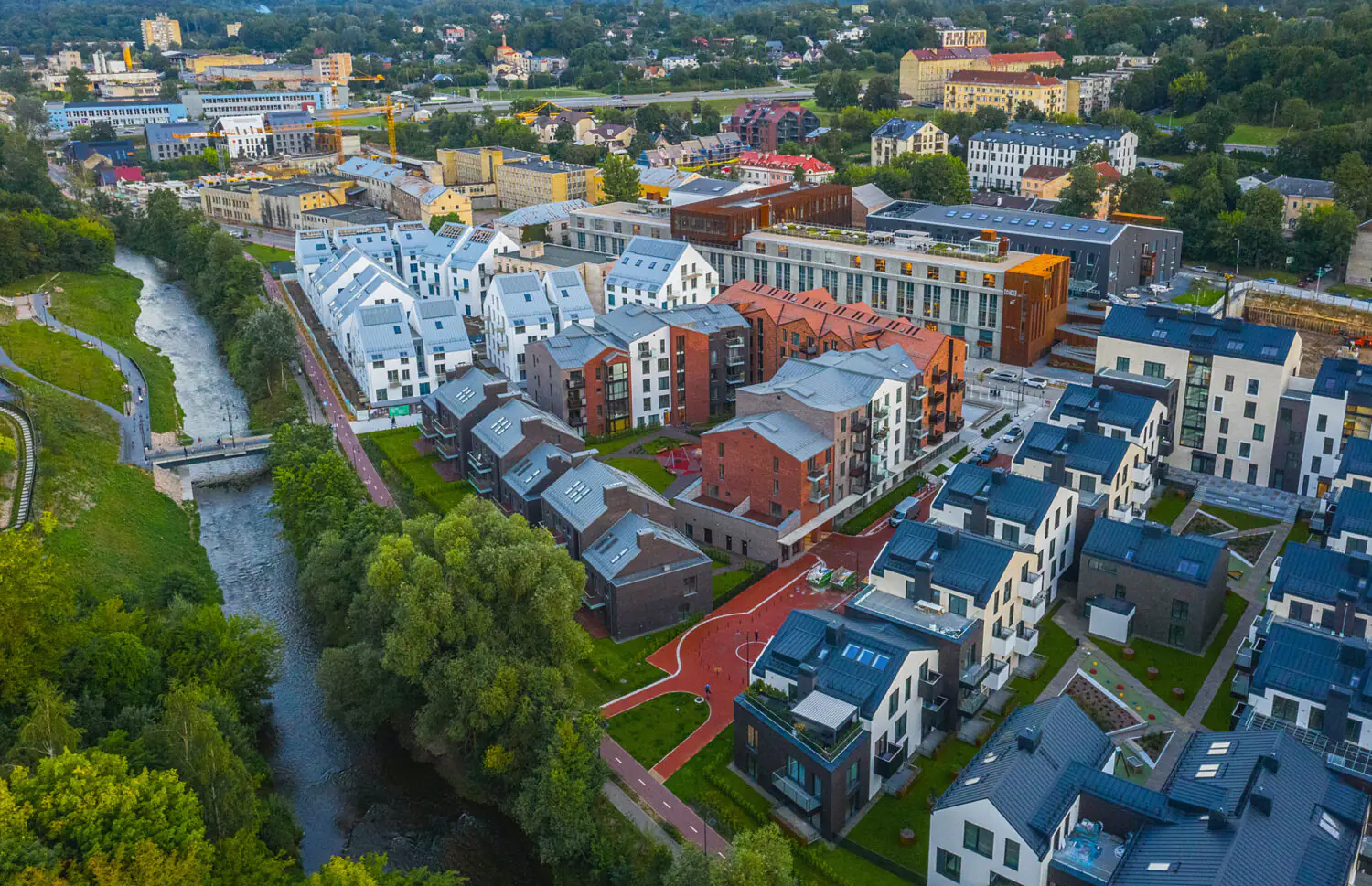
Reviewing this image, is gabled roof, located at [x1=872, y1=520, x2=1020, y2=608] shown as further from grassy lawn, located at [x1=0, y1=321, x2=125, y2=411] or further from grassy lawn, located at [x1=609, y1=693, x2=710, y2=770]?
grassy lawn, located at [x1=0, y1=321, x2=125, y2=411]

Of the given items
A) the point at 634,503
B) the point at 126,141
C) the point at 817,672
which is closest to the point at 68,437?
the point at 634,503

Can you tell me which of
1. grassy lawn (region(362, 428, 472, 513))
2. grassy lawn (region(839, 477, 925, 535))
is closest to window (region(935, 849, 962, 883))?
grassy lawn (region(839, 477, 925, 535))

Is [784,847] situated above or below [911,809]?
above

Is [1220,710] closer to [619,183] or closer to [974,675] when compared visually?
[974,675]

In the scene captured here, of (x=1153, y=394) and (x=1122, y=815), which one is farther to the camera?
(x=1153, y=394)

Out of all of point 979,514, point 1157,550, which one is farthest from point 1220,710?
point 979,514

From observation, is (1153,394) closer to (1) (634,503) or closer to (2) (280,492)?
(1) (634,503)

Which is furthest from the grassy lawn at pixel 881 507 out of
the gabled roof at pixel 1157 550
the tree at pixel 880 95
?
the tree at pixel 880 95
